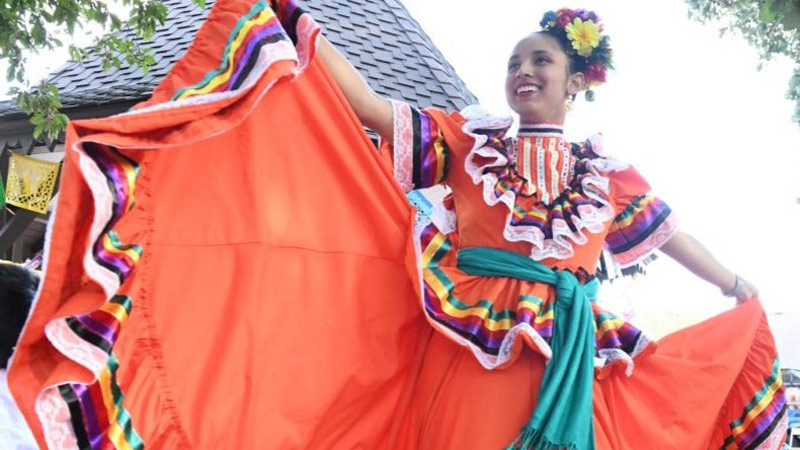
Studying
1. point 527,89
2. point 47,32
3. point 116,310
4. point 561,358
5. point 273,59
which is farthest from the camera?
point 47,32

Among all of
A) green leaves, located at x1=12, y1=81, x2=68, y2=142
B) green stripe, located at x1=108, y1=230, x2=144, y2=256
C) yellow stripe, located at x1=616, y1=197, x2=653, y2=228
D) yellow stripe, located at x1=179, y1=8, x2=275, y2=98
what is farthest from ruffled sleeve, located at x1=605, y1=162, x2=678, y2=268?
green leaves, located at x1=12, y1=81, x2=68, y2=142

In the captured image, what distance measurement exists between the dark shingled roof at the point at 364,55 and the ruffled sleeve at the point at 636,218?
5.81m

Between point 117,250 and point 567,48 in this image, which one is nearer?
point 117,250

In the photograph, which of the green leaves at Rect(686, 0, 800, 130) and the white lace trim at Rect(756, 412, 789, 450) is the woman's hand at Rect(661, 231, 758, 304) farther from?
the green leaves at Rect(686, 0, 800, 130)

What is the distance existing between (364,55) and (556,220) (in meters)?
6.90

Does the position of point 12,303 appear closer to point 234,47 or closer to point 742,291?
point 234,47

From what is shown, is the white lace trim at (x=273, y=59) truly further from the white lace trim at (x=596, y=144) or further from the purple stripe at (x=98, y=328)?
the white lace trim at (x=596, y=144)

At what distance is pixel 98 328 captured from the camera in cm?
144

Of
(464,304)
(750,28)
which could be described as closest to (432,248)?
(464,304)

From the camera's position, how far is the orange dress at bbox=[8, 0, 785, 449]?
5.28 feet

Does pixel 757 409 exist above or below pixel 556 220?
below

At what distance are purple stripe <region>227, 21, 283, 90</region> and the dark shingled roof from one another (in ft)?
19.3

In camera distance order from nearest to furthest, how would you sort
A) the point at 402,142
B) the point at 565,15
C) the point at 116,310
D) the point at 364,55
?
1. the point at 116,310
2. the point at 402,142
3. the point at 565,15
4. the point at 364,55

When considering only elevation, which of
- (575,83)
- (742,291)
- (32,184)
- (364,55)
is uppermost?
(575,83)
